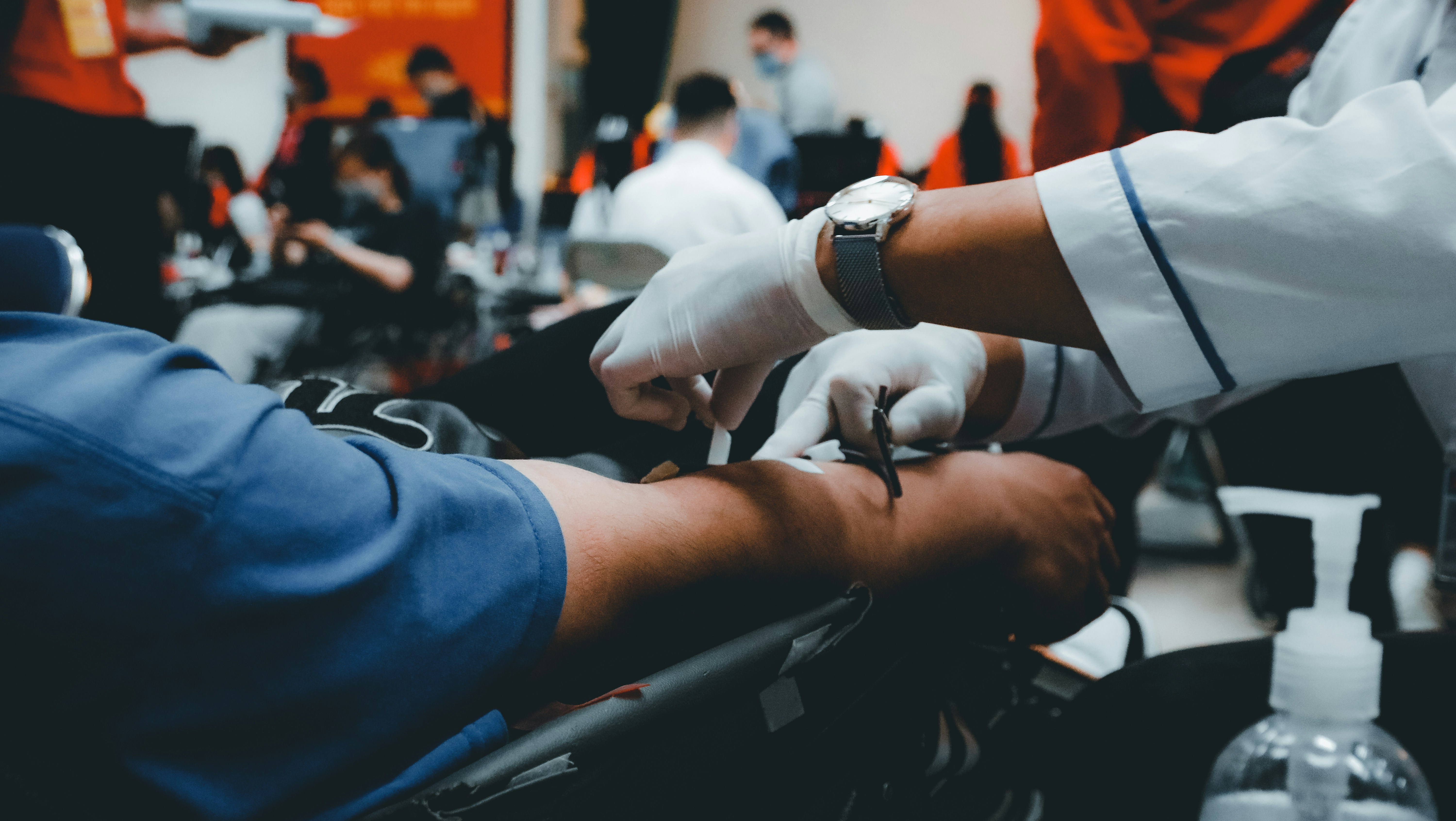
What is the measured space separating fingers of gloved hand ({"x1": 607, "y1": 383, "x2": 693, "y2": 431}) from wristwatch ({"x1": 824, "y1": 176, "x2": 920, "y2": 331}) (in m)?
0.16

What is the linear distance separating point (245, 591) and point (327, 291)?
2.99 metres

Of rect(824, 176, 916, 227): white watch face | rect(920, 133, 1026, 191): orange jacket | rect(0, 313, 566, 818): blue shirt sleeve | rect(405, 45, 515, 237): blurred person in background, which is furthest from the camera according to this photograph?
rect(405, 45, 515, 237): blurred person in background

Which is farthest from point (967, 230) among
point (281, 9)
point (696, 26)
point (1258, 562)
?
point (696, 26)

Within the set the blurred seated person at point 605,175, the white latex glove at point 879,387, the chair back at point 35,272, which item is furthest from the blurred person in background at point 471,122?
the white latex glove at point 879,387

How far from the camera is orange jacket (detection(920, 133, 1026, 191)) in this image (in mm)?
2779

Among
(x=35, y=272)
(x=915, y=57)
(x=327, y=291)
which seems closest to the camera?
(x=35, y=272)

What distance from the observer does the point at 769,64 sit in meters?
4.44

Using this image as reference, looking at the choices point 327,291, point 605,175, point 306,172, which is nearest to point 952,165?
point 605,175

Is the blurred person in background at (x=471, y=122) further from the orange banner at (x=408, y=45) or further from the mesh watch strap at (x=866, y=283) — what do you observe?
the mesh watch strap at (x=866, y=283)

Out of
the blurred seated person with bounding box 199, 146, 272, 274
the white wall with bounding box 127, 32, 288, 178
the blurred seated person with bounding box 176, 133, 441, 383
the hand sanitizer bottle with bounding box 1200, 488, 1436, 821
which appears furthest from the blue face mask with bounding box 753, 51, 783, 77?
the hand sanitizer bottle with bounding box 1200, 488, 1436, 821

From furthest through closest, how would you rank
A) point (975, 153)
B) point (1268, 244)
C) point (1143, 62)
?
point (975, 153) → point (1143, 62) → point (1268, 244)

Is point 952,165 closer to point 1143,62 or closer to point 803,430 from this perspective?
point 1143,62

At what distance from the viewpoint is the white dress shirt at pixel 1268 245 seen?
0.43m

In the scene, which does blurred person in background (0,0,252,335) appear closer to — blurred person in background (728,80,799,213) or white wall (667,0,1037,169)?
blurred person in background (728,80,799,213)
